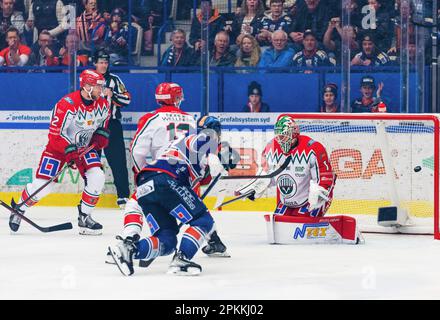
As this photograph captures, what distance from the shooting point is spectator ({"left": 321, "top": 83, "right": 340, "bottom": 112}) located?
435 inches

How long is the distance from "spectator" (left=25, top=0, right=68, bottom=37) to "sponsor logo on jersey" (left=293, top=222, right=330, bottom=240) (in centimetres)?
394

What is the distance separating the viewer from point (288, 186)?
8.67 metres

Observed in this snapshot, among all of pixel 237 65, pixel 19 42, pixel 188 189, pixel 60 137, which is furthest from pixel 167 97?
pixel 19 42

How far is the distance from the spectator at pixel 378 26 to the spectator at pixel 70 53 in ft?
8.29

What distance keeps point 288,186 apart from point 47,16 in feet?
13.3

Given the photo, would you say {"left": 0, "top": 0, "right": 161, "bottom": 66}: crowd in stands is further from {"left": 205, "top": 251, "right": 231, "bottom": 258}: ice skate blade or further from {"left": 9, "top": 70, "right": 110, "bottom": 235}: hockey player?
{"left": 205, "top": 251, "right": 231, "bottom": 258}: ice skate blade

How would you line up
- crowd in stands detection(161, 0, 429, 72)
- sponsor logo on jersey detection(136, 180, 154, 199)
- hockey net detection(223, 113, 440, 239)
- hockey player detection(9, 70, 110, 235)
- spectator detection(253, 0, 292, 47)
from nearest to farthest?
sponsor logo on jersey detection(136, 180, 154, 199), hockey net detection(223, 113, 440, 239), hockey player detection(9, 70, 110, 235), crowd in stands detection(161, 0, 429, 72), spectator detection(253, 0, 292, 47)

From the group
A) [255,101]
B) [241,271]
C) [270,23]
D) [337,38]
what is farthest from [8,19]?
[241,271]

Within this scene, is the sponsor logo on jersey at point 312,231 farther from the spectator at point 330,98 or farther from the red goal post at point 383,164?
the spectator at point 330,98

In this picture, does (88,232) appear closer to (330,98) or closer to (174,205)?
(174,205)

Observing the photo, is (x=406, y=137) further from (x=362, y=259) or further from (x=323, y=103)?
(x=362, y=259)

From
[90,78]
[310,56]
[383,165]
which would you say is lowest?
[383,165]

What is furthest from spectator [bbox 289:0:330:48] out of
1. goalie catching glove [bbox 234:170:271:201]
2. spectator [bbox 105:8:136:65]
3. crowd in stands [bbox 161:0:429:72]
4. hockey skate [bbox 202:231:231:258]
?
hockey skate [bbox 202:231:231:258]

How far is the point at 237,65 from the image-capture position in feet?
37.4
